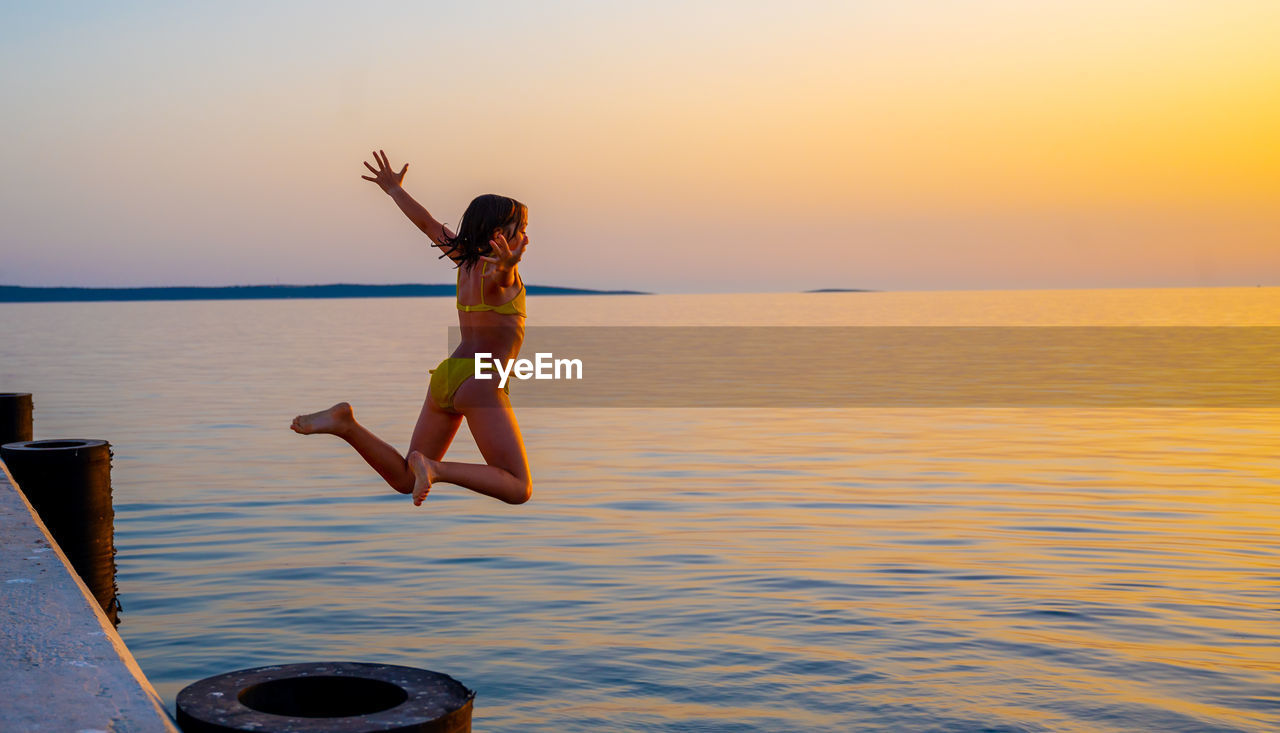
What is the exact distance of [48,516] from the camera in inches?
374

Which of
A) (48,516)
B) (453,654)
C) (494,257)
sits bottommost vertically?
(453,654)

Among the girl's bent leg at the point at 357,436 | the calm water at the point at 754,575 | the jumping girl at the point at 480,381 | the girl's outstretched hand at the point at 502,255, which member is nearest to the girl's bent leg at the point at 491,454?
the jumping girl at the point at 480,381

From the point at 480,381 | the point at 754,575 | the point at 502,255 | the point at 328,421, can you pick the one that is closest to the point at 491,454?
the point at 480,381

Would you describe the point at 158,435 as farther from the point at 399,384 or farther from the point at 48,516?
the point at 48,516

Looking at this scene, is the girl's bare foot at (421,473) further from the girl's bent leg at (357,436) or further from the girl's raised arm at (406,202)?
the girl's raised arm at (406,202)

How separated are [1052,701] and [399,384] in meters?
29.0

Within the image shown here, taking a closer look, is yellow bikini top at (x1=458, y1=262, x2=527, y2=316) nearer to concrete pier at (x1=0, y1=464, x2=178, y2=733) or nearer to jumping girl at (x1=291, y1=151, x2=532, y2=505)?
jumping girl at (x1=291, y1=151, x2=532, y2=505)

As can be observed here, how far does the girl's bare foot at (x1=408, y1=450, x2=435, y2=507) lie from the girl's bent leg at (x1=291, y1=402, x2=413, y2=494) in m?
0.10

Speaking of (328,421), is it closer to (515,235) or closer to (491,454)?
(491,454)

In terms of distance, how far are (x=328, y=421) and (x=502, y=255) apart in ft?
4.02

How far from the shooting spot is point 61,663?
5164 mm

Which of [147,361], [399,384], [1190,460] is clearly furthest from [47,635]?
[147,361]

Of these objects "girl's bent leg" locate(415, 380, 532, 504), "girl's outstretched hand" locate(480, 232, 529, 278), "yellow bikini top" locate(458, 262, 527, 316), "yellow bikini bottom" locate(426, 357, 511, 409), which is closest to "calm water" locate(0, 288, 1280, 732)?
"girl's bent leg" locate(415, 380, 532, 504)

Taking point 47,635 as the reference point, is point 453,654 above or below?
below
